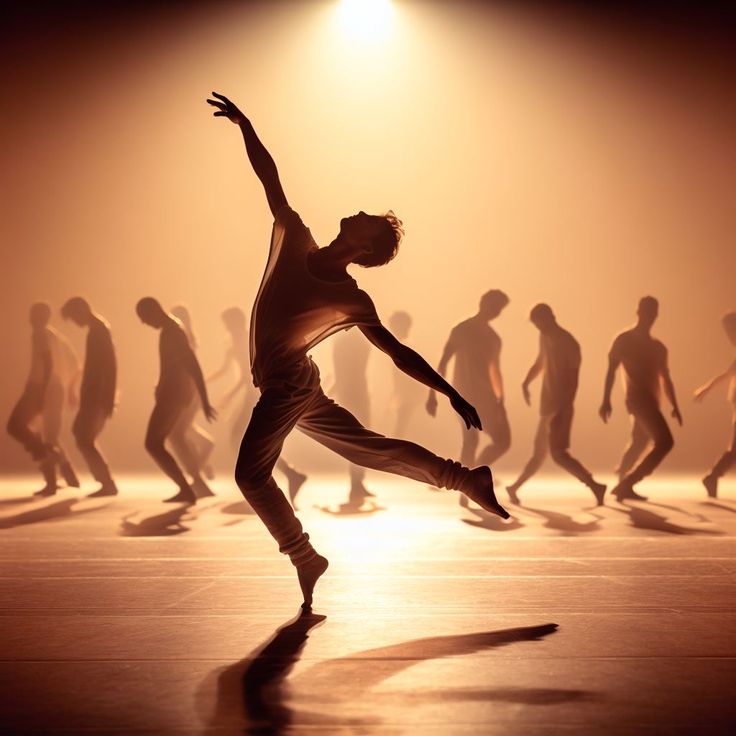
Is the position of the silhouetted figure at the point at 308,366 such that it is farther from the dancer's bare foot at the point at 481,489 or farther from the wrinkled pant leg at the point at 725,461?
the wrinkled pant leg at the point at 725,461

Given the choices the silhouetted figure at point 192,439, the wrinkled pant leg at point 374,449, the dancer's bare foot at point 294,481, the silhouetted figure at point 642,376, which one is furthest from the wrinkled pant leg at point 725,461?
the wrinkled pant leg at point 374,449

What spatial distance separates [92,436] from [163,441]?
1287 millimetres

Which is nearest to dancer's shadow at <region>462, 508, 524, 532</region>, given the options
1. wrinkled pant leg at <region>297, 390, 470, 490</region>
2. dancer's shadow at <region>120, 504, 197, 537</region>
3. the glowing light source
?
dancer's shadow at <region>120, 504, 197, 537</region>

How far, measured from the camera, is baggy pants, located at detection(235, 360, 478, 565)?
4.19 meters

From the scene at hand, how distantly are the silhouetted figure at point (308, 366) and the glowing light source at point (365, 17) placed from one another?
1247 cm

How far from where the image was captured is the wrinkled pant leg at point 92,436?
10.9 metres

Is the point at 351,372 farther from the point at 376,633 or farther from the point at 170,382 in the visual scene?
the point at 376,633

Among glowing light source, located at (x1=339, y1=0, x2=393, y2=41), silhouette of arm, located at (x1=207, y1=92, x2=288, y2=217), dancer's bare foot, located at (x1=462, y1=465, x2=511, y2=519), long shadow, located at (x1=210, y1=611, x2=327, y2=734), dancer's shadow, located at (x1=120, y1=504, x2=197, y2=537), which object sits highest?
glowing light source, located at (x1=339, y1=0, x2=393, y2=41)

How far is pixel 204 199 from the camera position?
756 inches

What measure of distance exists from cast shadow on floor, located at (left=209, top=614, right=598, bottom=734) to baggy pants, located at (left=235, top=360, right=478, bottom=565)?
62 centimetres

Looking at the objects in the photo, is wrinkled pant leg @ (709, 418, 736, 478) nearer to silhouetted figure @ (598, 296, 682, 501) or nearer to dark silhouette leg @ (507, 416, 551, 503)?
silhouetted figure @ (598, 296, 682, 501)

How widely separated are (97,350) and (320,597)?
6.82m

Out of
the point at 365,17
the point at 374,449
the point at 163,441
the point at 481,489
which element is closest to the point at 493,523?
the point at 163,441

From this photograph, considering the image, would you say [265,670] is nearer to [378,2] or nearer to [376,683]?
[376,683]
